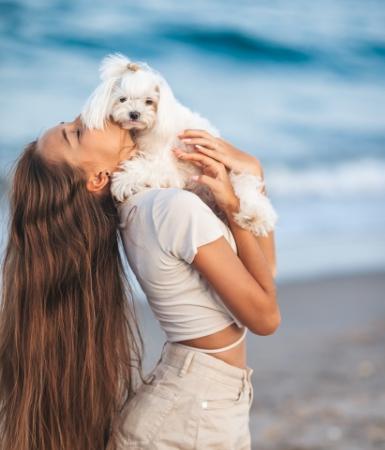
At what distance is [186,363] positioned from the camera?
2232 mm

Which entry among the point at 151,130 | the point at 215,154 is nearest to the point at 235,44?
the point at 151,130

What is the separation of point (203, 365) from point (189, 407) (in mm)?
120

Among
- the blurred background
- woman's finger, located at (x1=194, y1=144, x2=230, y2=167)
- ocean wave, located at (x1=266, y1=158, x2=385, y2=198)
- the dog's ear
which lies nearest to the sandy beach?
the blurred background

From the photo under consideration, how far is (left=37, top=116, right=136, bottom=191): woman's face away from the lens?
7.84 feet

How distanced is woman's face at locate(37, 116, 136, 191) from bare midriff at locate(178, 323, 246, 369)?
0.57 meters

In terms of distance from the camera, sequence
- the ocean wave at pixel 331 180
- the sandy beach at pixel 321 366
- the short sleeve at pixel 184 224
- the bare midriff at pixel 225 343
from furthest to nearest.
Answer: the ocean wave at pixel 331 180, the sandy beach at pixel 321 366, the bare midriff at pixel 225 343, the short sleeve at pixel 184 224

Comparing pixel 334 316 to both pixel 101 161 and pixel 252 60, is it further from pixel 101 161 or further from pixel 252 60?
pixel 252 60

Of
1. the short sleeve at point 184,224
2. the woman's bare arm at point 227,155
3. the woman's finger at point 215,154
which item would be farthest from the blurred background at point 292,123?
the short sleeve at point 184,224

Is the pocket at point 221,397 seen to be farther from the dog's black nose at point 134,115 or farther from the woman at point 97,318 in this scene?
the dog's black nose at point 134,115

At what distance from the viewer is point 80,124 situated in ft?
7.97

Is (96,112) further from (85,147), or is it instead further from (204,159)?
(204,159)

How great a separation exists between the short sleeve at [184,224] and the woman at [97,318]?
0.01 metres

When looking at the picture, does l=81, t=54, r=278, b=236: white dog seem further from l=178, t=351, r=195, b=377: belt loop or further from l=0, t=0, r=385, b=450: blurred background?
l=0, t=0, r=385, b=450: blurred background

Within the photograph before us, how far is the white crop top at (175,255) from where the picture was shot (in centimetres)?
217
